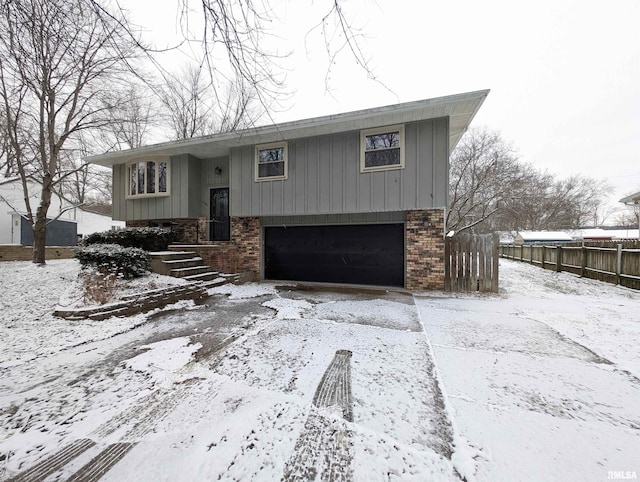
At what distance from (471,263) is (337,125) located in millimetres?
4626

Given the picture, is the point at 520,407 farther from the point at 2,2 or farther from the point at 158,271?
the point at 158,271

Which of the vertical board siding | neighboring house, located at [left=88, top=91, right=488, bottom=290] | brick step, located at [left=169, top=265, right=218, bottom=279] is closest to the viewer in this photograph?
brick step, located at [left=169, top=265, right=218, bottom=279]

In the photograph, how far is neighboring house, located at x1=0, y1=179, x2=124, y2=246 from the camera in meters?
15.0

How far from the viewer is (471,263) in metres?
6.05

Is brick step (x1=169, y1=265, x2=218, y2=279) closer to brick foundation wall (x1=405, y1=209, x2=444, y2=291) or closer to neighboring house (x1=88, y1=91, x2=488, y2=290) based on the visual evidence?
neighboring house (x1=88, y1=91, x2=488, y2=290)

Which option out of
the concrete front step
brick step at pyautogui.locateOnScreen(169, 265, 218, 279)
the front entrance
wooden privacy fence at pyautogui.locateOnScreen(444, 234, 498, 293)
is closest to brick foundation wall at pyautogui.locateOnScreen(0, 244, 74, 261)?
the front entrance

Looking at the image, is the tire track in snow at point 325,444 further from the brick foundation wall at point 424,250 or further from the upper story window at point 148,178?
the upper story window at point 148,178

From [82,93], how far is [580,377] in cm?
1262

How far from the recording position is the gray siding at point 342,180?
5.95 m

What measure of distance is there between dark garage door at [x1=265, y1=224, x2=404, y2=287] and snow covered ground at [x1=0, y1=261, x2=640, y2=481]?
303 centimetres

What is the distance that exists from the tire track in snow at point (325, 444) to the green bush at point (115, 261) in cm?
491

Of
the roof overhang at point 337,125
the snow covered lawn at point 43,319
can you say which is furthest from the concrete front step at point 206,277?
the roof overhang at point 337,125

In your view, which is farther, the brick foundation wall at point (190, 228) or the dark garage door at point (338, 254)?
the brick foundation wall at point (190, 228)

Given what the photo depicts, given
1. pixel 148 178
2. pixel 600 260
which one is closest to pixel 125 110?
pixel 148 178
